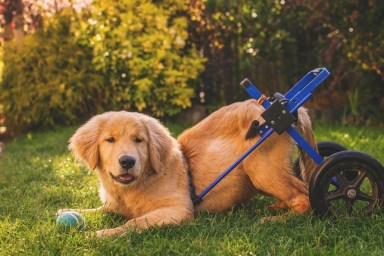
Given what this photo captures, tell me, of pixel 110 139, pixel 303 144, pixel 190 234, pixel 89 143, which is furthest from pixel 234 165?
pixel 89 143

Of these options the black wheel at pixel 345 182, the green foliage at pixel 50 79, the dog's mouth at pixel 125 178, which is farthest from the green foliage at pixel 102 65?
the black wheel at pixel 345 182

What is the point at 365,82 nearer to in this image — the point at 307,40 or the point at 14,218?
the point at 307,40

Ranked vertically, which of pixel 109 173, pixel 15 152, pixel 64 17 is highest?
pixel 64 17

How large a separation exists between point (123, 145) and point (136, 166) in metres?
0.16

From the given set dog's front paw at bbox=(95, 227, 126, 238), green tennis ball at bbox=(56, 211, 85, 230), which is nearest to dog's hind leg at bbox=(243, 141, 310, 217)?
dog's front paw at bbox=(95, 227, 126, 238)

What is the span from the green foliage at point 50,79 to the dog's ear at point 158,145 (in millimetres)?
4931

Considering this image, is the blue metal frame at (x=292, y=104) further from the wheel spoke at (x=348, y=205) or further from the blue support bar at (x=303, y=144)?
the wheel spoke at (x=348, y=205)

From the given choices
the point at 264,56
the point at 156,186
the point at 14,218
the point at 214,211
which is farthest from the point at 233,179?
the point at 264,56

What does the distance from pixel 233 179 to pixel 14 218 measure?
57.9 inches

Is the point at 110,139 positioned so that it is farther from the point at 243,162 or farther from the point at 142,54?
the point at 142,54

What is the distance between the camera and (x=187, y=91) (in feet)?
27.4

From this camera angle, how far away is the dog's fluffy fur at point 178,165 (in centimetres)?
348

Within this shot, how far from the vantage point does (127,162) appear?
132 inches

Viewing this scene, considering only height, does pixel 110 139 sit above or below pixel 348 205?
above
